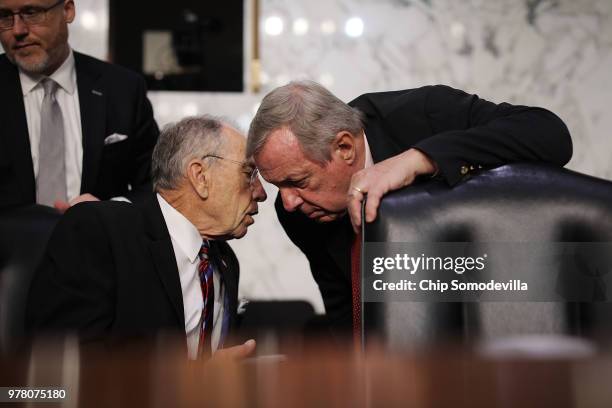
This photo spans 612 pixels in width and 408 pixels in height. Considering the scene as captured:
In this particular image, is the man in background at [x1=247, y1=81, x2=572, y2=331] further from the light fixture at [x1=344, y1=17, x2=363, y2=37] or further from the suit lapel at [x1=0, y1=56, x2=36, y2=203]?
the light fixture at [x1=344, y1=17, x2=363, y2=37]

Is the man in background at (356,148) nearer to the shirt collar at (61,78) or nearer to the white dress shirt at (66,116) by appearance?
the white dress shirt at (66,116)

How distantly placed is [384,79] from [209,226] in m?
1.52

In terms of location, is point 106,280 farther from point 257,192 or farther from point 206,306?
point 257,192

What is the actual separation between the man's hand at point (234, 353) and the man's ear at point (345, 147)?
434mm

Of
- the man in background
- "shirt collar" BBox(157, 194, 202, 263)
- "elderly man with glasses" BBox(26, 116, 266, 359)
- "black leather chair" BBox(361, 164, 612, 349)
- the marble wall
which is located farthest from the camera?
the marble wall

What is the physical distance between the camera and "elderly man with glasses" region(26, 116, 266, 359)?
4.50 ft

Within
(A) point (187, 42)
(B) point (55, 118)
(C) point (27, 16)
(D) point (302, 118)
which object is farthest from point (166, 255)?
(A) point (187, 42)

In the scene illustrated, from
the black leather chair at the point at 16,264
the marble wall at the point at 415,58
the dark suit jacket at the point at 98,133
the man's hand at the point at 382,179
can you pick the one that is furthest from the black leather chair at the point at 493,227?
the marble wall at the point at 415,58

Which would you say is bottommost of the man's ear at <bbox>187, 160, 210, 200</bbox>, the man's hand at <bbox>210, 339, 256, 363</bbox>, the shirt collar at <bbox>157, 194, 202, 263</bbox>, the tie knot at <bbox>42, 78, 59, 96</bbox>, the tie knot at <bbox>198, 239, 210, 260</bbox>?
the man's hand at <bbox>210, 339, 256, 363</bbox>

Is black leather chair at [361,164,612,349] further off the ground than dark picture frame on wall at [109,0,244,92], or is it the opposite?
dark picture frame on wall at [109,0,244,92]

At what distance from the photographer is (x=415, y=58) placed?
286 centimetres

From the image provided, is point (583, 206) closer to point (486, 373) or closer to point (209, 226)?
point (486, 373)

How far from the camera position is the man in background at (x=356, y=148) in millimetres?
1270

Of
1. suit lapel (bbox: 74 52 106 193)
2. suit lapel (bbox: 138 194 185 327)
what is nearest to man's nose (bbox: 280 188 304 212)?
suit lapel (bbox: 138 194 185 327)
